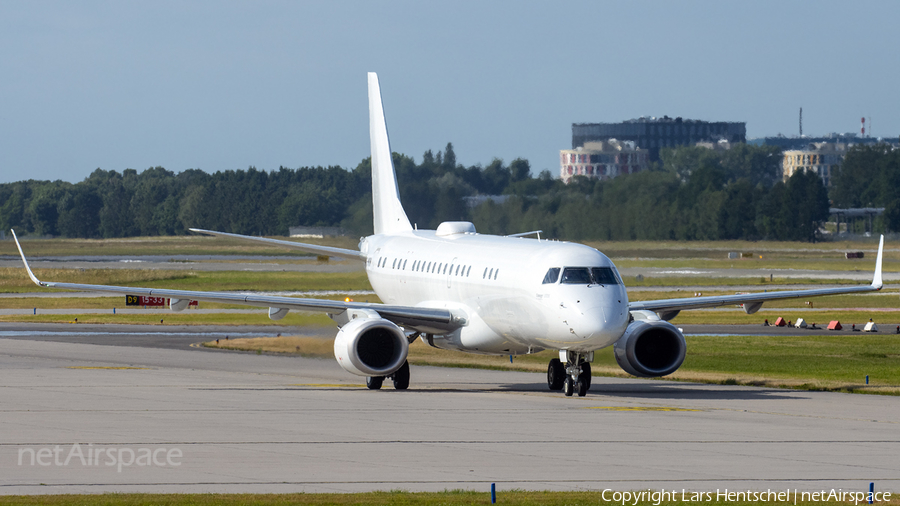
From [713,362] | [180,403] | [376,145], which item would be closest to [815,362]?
[713,362]

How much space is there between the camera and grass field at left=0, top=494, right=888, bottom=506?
1811 centimetres

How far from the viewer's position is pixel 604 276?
107 feet

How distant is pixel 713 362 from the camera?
150ft

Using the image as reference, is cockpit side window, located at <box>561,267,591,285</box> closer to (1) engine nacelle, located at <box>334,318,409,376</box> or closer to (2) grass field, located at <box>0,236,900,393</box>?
(1) engine nacelle, located at <box>334,318,409,376</box>

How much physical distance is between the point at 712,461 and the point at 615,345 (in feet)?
40.9

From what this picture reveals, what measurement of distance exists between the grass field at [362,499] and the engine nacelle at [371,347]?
15.6m

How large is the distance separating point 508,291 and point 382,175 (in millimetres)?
17325

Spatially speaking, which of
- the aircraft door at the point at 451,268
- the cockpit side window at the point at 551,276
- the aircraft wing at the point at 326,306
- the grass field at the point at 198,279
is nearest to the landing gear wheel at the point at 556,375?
the aircraft wing at the point at 326,306

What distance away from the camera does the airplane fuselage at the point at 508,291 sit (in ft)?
104

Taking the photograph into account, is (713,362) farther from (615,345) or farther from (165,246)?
(165,246)

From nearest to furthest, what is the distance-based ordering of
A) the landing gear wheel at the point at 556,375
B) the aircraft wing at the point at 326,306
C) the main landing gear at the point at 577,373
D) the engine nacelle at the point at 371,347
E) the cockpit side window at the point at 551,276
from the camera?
the cockpit side window at the point at 551,276 < the main landing gear at the point at 577,373 < the engine nacelle at the point at 371,347 < the landing gear wheel at the point at 556,375 < the aircraft wing at the point at 326,306

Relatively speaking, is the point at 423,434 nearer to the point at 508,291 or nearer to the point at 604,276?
the point at 604,276

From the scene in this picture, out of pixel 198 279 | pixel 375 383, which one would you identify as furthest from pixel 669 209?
pixel 375 383

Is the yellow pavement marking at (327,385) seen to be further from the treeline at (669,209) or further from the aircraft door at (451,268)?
the treeline at (669,209)
